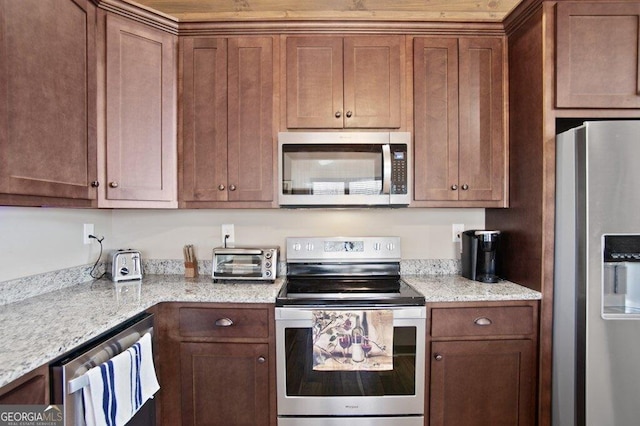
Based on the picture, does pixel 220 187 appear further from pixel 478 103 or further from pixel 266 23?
pixel 478 103

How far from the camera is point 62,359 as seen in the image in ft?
3.32

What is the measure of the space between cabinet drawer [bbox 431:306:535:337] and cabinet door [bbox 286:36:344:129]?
3.83 feet

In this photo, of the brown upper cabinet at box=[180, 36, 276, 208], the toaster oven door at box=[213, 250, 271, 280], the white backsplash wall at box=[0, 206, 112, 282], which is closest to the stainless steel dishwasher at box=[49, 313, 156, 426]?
the toaster oven door at box=[213, 250, 271, 280]

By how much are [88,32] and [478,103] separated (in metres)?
2.08

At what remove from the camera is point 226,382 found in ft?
5.11

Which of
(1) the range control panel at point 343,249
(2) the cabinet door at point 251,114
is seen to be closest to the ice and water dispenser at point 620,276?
(1) the range control panel at point 343,249

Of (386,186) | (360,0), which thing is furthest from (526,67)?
(360,0)

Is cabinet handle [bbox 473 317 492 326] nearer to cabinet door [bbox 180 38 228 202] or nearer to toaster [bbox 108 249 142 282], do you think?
cabinet door [bbox 180 38 228 202]

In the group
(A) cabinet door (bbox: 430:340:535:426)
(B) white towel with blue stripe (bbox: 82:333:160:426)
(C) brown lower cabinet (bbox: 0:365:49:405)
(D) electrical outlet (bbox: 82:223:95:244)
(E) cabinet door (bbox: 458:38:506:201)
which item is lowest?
(A) cabinet door (bbox: 430:340:535:426)

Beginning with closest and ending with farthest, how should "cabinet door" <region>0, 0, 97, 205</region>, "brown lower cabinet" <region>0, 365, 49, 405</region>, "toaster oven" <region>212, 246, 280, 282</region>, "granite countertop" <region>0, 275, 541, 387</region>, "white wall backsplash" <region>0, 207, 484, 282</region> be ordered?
1. "brown lower cabinet" <region>0, 365, 49, 405</region>
2. "granite countertop" <region>0, 275, 541, 387</region>
3. "cabinet door" <region>0, 0, 97, 205</region>
4. "toaster oven" <region>212, 246, 280, 282</region>
5. "white wall backsplash" <region>0, 207, 484, 282</region>

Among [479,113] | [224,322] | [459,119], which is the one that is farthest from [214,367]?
[479,113]

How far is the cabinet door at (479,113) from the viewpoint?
1.83 m

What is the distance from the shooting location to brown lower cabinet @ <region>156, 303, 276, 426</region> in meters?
1.56

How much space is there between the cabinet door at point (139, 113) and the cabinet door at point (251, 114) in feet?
1.12
